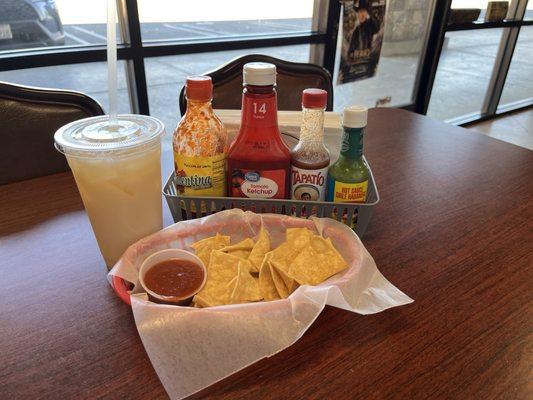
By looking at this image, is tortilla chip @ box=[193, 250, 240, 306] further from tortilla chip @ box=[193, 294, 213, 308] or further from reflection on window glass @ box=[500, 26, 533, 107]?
reflection on window glass @ box=[500, 26, 533, 107]

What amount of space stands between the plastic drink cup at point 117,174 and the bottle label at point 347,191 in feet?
0.96

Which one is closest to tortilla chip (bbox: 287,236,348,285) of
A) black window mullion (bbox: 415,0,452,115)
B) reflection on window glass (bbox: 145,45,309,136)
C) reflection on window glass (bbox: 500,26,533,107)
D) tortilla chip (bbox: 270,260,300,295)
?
tortilla chip (bbox: 270,260,300,295)

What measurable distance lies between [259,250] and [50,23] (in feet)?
5.47

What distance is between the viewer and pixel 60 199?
2.84 feet

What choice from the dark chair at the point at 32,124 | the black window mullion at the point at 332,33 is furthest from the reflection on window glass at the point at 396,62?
the dark chair at the point at 32,124

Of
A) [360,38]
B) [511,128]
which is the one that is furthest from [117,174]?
[511,128]

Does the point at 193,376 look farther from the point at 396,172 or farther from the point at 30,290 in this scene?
the point at 396,172

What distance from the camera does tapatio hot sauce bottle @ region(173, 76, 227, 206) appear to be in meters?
0.66

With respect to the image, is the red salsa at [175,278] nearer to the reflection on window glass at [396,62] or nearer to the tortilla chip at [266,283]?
the tortilla chip at [266,283]

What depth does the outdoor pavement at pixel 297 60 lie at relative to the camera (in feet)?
6.33

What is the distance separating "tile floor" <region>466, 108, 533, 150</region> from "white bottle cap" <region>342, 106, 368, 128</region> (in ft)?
10.7

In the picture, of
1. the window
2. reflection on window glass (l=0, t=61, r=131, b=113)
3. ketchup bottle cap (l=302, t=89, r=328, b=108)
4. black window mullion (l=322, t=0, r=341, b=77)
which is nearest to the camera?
ketchup bottle cap (l=302, t=89, r=328, b=108)

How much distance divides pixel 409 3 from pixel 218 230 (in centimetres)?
277

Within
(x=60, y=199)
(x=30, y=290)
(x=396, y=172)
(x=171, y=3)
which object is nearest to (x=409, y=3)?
(x=171, y=3)
